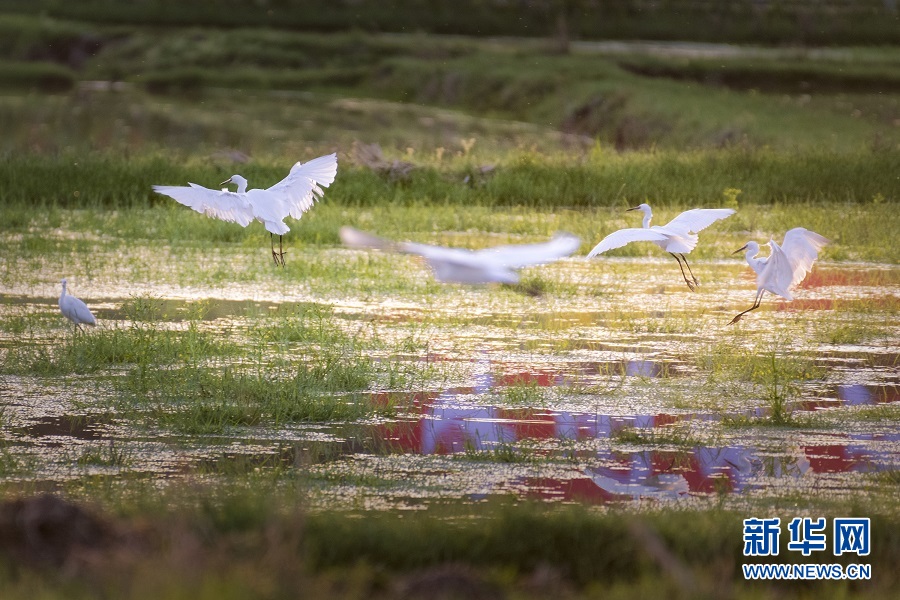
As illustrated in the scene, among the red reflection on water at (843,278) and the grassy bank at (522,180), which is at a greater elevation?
the grassy bank at (522,180)

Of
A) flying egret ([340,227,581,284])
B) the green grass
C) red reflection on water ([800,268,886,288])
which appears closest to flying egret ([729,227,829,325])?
flying egret ([340,227,581,284])

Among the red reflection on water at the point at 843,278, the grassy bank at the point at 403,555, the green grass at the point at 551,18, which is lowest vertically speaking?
the grassy bank at the point at 403,555

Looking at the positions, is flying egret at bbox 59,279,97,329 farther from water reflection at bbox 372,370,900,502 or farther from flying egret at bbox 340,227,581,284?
water reflection at bbox 372,370,900,502

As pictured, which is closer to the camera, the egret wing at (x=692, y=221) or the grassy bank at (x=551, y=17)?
the egret wing at (x=692, y=221)

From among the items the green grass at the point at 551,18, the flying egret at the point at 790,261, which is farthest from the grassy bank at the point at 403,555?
the green grass at the point at 551,18

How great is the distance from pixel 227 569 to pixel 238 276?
23.6 feet

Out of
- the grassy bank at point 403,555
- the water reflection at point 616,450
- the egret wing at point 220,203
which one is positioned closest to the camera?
the grassy bank at point 403,555

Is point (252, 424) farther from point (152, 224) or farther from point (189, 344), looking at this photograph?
point (152, 224)

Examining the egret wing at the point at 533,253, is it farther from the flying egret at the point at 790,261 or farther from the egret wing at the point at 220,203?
the egret wing at the point at 220,203

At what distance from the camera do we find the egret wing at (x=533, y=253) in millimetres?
6480

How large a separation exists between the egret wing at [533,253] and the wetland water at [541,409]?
2.16ft

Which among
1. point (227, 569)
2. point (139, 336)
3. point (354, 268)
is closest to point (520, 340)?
point (139, 336)

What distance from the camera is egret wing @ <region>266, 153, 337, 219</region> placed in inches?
314

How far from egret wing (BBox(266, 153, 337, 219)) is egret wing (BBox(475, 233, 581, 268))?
1.54 m
